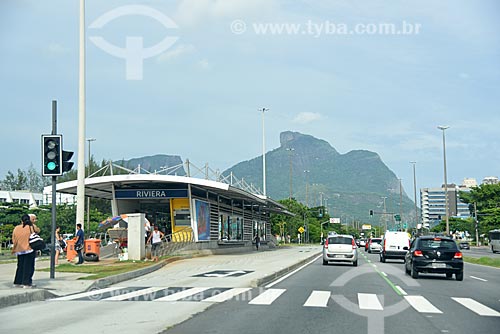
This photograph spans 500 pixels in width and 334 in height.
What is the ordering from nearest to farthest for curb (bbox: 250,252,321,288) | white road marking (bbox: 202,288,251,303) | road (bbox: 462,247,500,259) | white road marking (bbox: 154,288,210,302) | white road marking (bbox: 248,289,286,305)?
white road marking (bbox: 248,289,286,305) → white road marking (bbox: 202,288,251,303) → white road marking (bbox: 154,288,210,302) → curb (bbox: 250,252,321,288) → road (bbox: 462,247,500,259)

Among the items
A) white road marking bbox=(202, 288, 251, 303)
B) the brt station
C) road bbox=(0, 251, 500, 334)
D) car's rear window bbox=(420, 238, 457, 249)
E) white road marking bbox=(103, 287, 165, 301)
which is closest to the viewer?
road bbox=(0, 251, 500, 334)


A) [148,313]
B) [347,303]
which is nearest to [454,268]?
[347,303]

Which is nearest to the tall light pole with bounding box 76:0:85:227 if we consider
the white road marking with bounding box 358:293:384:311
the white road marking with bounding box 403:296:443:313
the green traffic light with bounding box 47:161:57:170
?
the green traffic light with bounding box 47:161:57:170

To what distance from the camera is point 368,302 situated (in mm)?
14852

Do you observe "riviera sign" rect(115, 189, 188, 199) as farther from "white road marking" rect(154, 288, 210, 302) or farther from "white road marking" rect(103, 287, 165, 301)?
"white road marking" rect(154, 288, 210, 302)

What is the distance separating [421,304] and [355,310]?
2.21 meters

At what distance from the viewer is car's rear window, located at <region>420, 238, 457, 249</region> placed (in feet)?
76.3

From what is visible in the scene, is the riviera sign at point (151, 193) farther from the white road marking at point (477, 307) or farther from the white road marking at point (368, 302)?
the white road marking at point (477, 307)

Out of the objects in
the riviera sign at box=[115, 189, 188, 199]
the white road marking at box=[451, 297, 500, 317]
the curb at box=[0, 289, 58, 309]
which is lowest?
the white road marking at box=[451, 297, 500, 317]

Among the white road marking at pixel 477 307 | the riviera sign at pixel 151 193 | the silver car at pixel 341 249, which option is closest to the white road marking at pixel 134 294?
the white road marking at pixel 477 307

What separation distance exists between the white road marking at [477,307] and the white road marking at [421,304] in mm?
819

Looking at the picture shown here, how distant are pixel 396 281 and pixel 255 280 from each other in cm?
558

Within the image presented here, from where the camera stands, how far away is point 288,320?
11.7 metres

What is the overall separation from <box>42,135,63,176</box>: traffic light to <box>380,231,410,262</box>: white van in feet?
78.8
